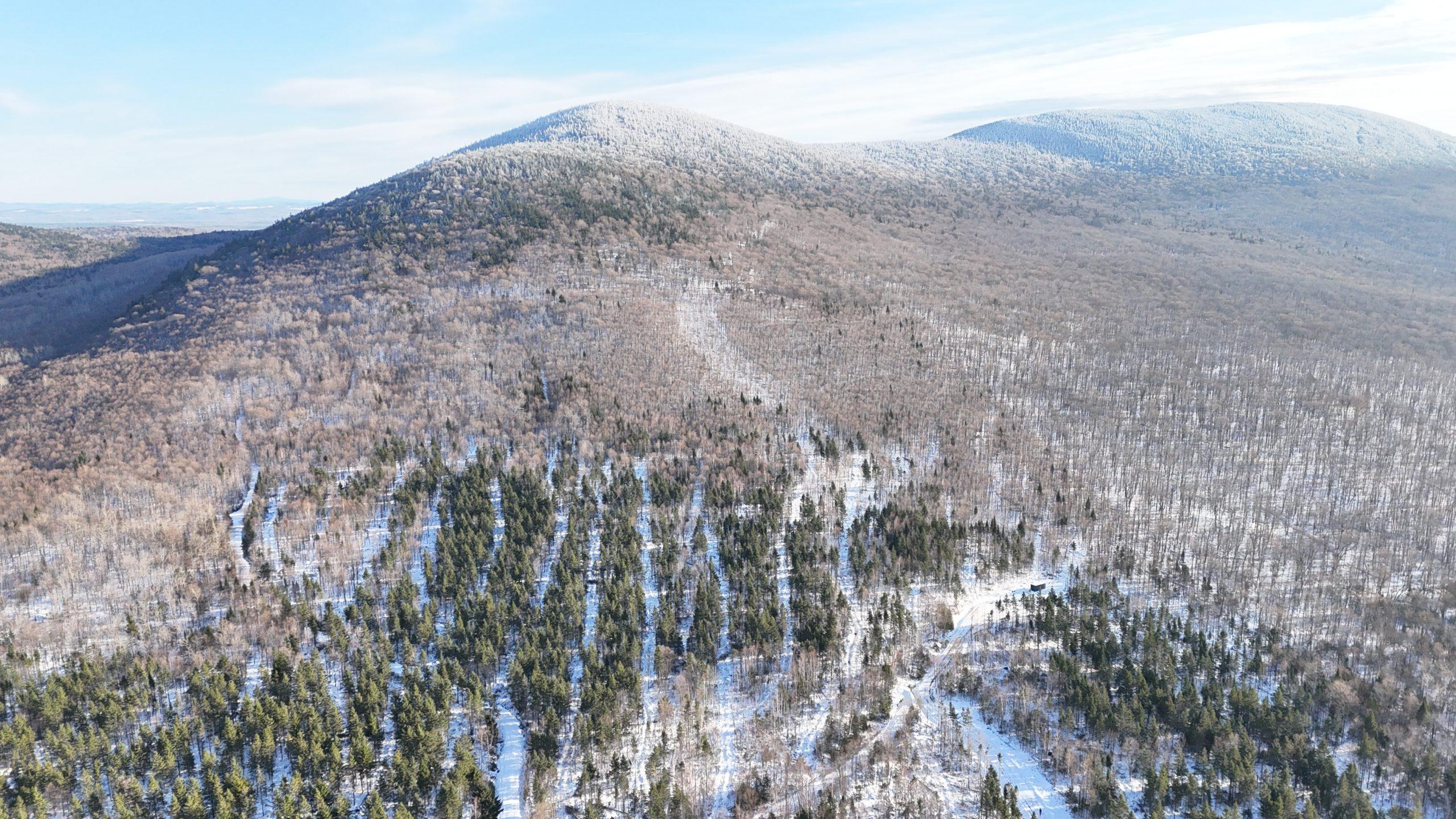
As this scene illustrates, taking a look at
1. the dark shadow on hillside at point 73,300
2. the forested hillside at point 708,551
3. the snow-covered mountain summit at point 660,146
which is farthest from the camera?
the snow-covered mountain summit at point 660,146

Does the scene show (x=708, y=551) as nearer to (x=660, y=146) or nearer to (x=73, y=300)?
(x=73, y=300)

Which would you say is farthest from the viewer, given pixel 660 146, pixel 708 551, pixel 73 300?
pixel 660 146

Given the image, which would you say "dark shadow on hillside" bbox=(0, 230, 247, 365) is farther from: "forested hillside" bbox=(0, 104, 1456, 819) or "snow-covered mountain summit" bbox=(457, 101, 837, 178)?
"snow-covered mountain summit" bbox=(457, 101, 837, 178)

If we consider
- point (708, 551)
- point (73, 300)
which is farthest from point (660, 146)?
point (708, 551)

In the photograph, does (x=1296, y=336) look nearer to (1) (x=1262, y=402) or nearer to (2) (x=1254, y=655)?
(1) (x=1262, y=402)

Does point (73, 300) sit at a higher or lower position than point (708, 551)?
higher

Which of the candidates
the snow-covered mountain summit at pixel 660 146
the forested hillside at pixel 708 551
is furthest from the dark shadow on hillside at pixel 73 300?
the snow-covered mountain summit at pixel 660 146

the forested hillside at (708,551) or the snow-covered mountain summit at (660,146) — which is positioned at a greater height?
the snow-covered mountain summit at (660,146)

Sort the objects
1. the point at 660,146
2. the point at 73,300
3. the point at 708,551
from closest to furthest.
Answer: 1. the point at 708,551
2. the point at 73,300
3. the point at 660,146

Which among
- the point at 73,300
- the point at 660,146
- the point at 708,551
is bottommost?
the point at 708,551

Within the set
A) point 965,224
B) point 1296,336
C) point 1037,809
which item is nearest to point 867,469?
point 1037,809

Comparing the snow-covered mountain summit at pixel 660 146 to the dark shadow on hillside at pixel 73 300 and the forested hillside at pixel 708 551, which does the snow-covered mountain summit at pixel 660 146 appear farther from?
the forested hillside at pixel 708 551
